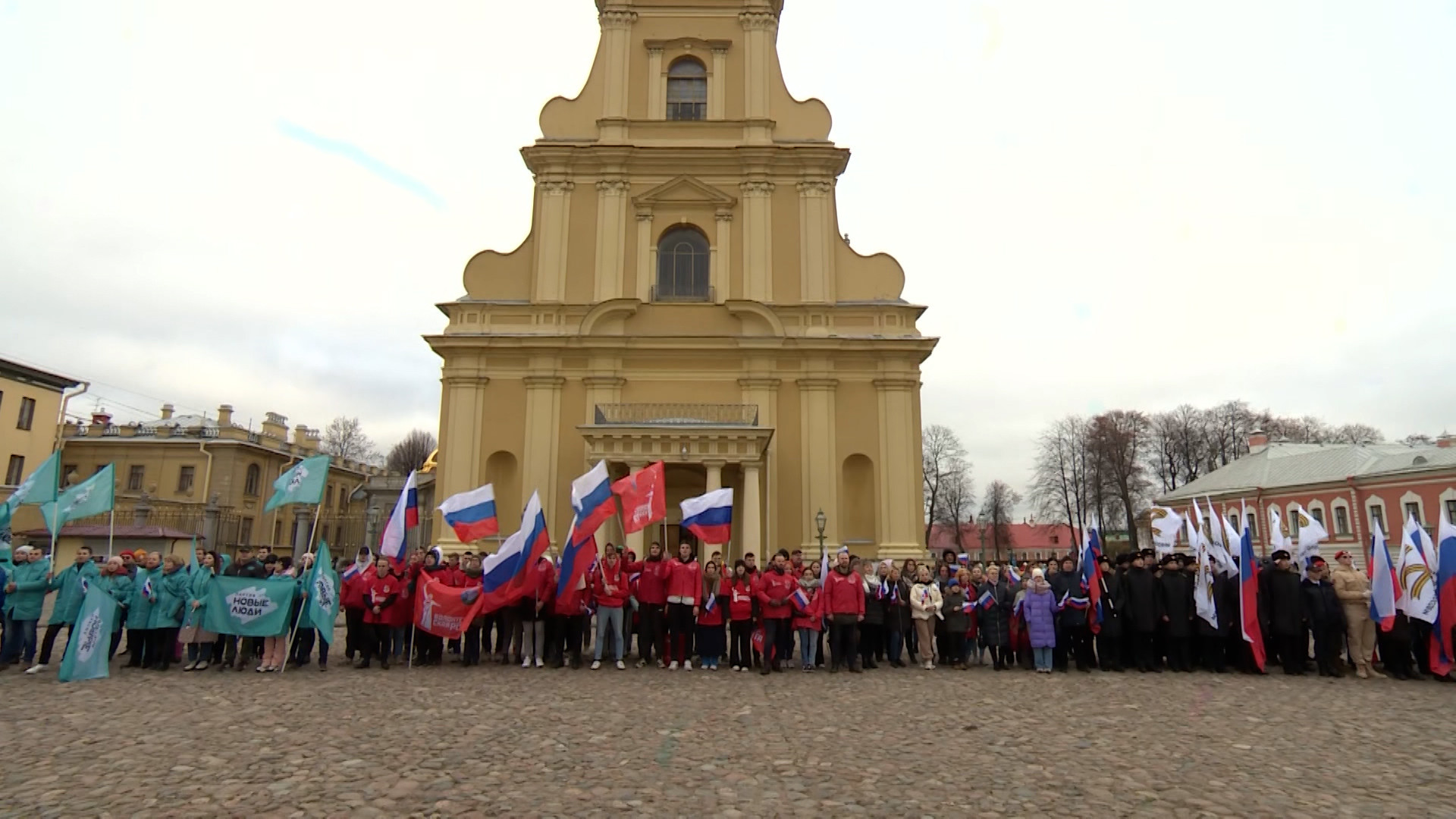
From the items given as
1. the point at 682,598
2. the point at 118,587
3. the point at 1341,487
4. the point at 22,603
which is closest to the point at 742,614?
the point at 682,598

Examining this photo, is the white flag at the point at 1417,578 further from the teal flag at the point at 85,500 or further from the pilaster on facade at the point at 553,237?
the pilaster on facade at the point at 553,237

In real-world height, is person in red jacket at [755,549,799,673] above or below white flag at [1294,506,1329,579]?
below

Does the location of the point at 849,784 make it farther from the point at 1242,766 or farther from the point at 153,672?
the point at 153,672

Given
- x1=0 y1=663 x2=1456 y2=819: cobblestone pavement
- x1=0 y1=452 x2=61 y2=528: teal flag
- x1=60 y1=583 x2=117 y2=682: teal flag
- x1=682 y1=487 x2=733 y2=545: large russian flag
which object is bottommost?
x1=0 y1=663 x2=1456 y2=819: cobblestone pavement

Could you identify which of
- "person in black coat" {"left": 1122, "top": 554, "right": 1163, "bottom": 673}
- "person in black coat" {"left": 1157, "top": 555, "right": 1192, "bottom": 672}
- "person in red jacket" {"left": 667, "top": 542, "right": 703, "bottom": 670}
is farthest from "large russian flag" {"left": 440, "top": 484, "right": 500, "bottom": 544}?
"person in black coat" {"left": 1157, "top": 555, "right": 1192, "bottom": 672}

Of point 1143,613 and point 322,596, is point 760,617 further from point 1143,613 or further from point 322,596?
point 322,596

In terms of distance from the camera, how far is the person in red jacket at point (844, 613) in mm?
11594

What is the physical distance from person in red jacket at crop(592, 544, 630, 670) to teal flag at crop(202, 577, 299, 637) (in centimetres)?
413

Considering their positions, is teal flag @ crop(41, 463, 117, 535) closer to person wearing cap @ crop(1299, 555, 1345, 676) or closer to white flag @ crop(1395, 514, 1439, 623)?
person wearing cap @ crop(1299, 555, 1345, 676)

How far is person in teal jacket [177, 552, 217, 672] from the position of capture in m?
11.0

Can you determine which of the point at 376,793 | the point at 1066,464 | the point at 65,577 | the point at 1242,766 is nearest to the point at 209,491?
the point at 65,577

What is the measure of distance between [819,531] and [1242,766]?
48.2ft

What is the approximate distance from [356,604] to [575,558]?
3127 mm

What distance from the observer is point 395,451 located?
69.5 meters
